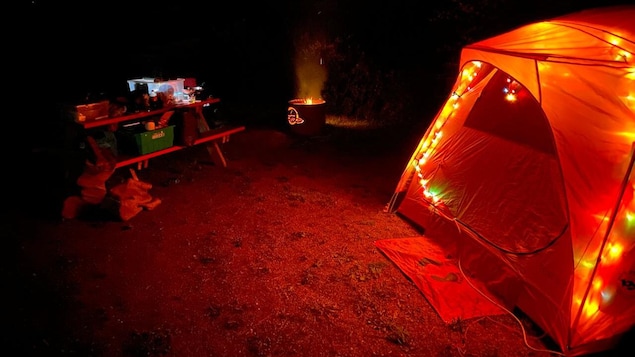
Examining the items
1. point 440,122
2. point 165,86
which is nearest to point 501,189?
point 440,122

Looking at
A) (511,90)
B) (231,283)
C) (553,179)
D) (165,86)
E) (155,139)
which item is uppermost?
(511,90)

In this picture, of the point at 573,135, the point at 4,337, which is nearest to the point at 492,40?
the point at 573,135

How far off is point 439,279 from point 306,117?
524 centimetres

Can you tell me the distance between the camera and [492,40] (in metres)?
3.90

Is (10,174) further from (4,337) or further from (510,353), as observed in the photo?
(510,353)

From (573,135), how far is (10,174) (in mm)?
7146

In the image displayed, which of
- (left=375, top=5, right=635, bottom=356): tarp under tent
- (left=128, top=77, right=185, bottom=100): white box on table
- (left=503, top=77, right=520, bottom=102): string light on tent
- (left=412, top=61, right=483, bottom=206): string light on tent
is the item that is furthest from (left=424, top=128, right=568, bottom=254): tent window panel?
(left=128, top=77, right=185, bottom=100): white box on table

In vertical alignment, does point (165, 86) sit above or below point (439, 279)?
above

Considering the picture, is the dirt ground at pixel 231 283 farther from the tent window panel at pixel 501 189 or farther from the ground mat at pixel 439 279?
the tent window panel at pixel 501 189

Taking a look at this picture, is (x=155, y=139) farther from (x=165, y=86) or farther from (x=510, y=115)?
(x=510, y=115)

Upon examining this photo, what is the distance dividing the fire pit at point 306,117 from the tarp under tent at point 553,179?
4213 millimetres

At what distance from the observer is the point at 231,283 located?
372 cm

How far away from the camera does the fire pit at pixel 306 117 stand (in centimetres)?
827

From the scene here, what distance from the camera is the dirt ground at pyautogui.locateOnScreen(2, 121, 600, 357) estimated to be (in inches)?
119
